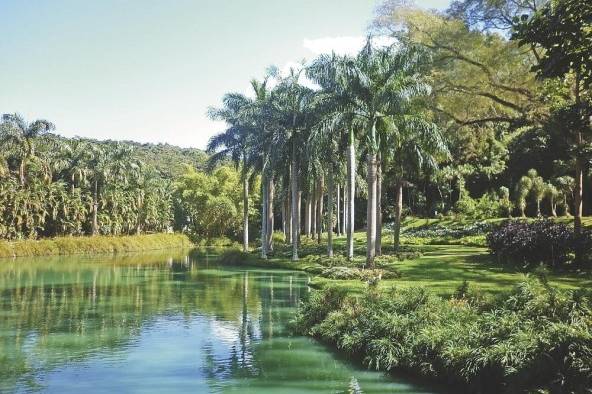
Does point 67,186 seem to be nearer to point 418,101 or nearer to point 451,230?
point 451,230

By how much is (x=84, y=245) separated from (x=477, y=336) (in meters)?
54.4

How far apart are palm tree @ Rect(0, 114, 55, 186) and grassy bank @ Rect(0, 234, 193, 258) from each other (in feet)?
35.2

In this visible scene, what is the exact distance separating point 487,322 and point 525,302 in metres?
1.66

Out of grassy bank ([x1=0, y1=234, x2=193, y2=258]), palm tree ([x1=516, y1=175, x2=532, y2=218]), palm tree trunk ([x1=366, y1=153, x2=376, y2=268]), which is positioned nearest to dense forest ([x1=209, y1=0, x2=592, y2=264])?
palm tree trunk ([x1=366, y1=153, x2=376, y2=268])

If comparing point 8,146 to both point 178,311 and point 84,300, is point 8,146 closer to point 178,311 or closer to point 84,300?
point 84,300

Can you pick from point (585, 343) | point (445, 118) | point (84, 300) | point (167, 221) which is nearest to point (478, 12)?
point (445, 118)

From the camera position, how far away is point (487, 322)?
13359 mm

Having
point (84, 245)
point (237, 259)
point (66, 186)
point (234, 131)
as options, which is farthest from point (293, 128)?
point (66, 186)

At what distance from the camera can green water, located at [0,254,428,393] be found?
43.6 feet

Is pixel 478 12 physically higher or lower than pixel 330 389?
higher

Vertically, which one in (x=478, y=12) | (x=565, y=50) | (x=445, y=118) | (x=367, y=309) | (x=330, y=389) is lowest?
(x=330, y=389)

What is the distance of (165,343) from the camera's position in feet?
56.3

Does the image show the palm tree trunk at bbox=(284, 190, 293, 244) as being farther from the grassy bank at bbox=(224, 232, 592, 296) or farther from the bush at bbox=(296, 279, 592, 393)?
the bush at bbox=(296, 279, 592, 393)

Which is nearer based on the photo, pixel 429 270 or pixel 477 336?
pixel 477 336
